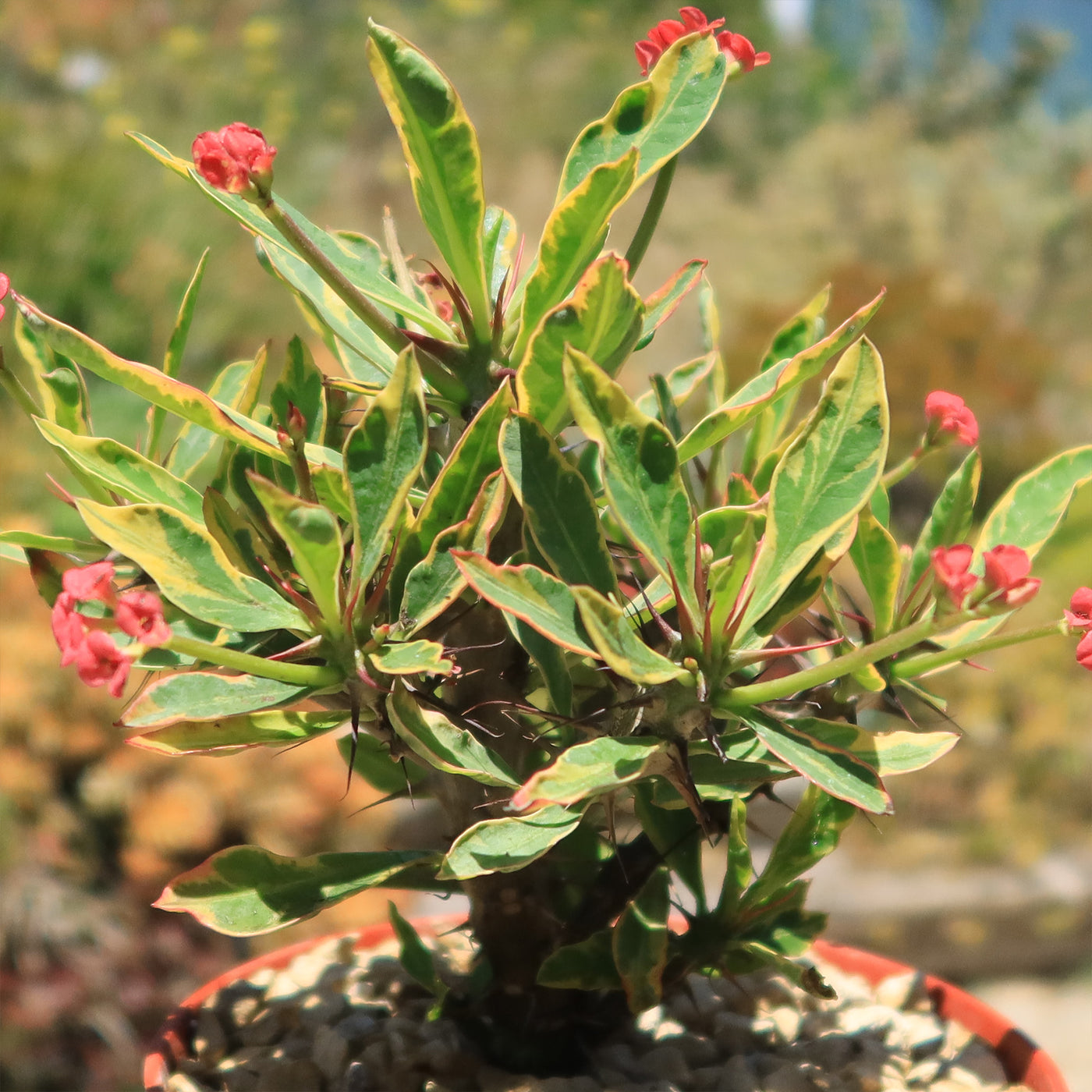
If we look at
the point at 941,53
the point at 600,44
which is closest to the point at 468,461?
the point at 600,44

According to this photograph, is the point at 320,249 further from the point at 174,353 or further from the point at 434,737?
the point at 434,737

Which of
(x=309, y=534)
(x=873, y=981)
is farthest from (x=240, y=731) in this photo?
(x=873, y=981)

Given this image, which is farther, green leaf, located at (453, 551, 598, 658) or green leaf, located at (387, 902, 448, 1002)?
green leaf, located at (387, 902, 448, 1002)

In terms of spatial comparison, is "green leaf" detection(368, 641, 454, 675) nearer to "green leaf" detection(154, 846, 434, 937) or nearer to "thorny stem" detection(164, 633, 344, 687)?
"thorny stem" detection(164, 633, 344, 687)

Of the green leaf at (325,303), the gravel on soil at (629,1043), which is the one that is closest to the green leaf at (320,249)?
the green leaf at (325,303)

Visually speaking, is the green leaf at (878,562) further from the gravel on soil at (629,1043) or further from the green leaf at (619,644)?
the gravel on soil at (629,1043)

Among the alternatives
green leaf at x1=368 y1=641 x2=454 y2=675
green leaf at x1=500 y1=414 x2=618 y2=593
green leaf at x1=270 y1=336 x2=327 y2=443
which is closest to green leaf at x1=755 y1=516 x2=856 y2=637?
green leaf at x1=500 y1=414 x2=618 y2=593
